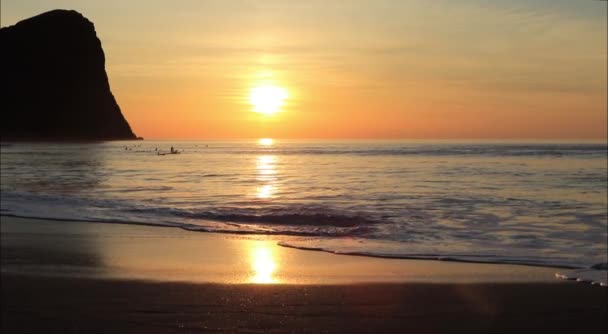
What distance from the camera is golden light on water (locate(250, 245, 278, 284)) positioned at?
22.5 feet

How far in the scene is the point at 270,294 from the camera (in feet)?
20.1

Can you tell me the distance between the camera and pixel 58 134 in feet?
415

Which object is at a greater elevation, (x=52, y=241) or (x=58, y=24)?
(x=58, y=24)

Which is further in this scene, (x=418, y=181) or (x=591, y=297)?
(x=418, y=181)

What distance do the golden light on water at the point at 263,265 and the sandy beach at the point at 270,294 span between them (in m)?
0.01

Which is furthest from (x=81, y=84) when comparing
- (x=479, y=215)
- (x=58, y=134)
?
(x=479, y=215)

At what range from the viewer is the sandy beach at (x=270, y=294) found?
523 cm

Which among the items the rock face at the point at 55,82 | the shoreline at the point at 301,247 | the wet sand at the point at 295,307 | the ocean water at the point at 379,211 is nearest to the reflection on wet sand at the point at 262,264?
the wet sand at the point at 295,307

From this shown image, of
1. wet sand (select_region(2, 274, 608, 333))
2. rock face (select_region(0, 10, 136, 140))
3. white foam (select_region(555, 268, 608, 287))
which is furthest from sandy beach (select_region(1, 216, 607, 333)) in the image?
rock face (select_region(0, 10, 136, 140))

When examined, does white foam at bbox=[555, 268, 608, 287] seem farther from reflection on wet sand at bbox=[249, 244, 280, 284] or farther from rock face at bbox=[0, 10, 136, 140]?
rock face at bbox=[0, 10, 136, 140]

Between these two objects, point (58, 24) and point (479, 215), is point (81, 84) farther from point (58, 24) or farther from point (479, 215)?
point (479, 215)

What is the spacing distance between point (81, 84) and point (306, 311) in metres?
136

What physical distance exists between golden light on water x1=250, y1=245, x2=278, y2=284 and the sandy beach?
0.01 meters

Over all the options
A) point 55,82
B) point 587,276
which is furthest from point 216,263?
point 55,82
